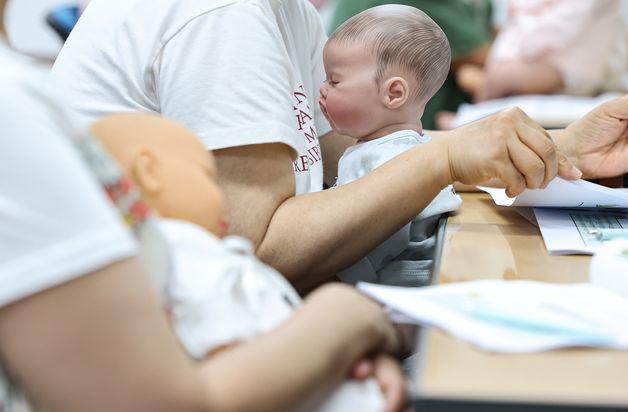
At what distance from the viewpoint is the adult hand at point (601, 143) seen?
166 centimetres

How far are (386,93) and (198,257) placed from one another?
0.79 m

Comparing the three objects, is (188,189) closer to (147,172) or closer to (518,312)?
(147,172)

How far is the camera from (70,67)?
1396 millimetres

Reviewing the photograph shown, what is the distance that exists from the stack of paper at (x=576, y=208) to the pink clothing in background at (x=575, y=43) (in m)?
2.64

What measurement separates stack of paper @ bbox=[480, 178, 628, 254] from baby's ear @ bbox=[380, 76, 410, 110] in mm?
254

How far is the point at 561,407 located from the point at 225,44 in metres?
0.75

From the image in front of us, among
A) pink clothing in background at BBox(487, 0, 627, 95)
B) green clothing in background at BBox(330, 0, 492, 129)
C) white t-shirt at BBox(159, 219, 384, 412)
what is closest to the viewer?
white t-shirt at BBox(159, 219, 384, 412)

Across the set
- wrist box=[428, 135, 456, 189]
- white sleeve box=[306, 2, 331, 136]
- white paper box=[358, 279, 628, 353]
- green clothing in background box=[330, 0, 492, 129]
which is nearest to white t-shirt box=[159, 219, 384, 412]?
white paper box=[358, 279, 628, 353]

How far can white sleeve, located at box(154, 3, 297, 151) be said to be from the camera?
4.24ft

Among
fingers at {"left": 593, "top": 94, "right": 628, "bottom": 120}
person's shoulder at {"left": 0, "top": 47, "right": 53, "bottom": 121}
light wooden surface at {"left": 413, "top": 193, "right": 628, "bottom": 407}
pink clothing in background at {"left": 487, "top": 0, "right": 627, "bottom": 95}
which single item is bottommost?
pink clothing in background at {"left": 487, "top": 0, "right": 627, "bottom": 95}

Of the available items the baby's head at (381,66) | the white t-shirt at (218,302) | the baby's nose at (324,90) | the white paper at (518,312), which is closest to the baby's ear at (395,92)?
the baby's head at (381,66)

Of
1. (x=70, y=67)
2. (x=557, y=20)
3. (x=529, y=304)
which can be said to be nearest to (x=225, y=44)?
(x=70, y=67)

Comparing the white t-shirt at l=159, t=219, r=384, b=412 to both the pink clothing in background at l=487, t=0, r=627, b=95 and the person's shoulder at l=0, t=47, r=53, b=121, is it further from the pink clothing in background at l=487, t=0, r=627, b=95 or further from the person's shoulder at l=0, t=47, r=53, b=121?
the pink clothing in background at l=487, t=0, r=627, b=95

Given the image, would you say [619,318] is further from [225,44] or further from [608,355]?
[225,44]
